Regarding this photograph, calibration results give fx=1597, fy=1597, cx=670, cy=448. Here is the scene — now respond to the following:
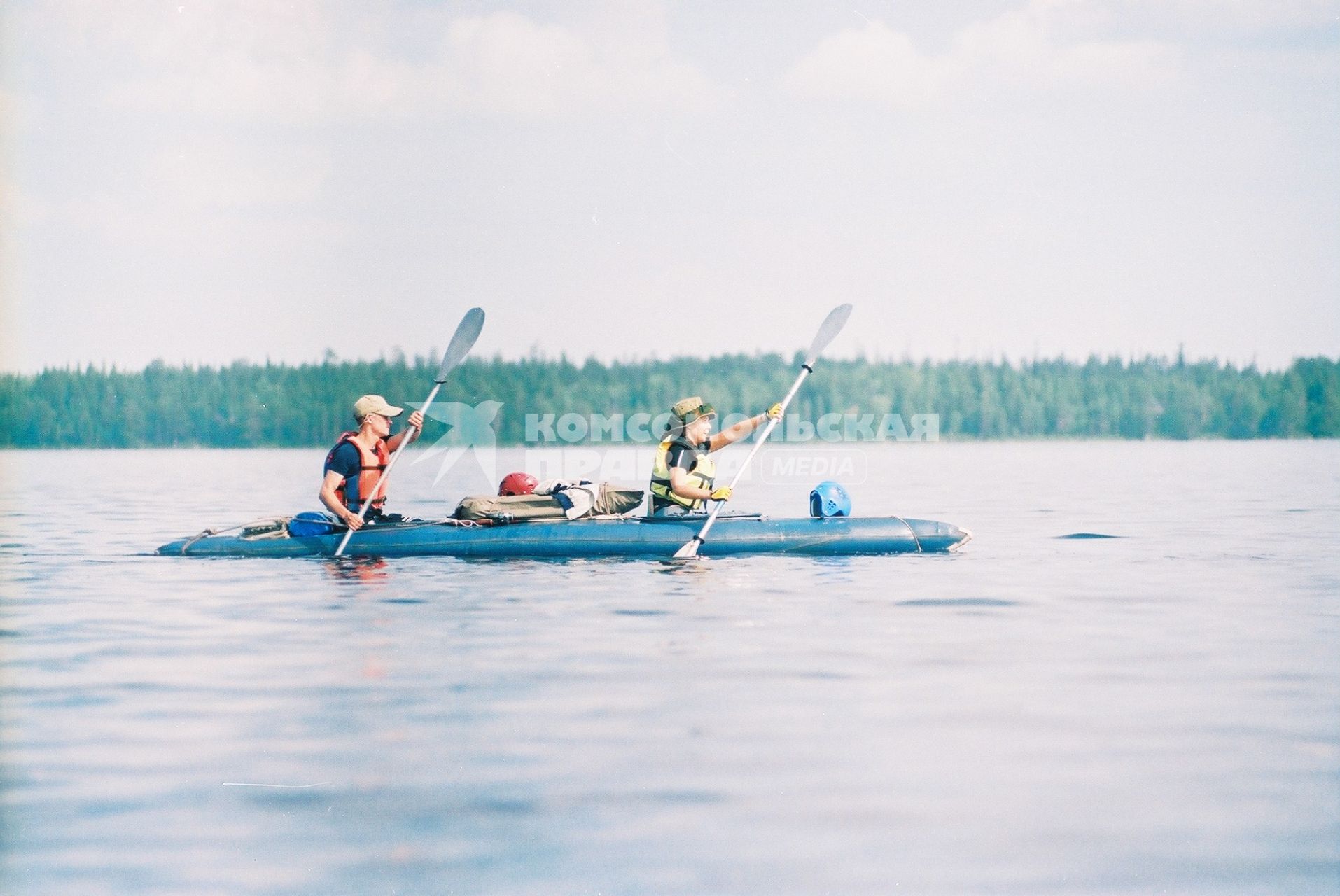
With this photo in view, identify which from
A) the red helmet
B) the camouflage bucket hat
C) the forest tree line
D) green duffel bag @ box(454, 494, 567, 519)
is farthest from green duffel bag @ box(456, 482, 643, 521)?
the forest tree line

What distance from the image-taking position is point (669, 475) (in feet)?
49.0

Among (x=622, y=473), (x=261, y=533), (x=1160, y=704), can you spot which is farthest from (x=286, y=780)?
(x=622, y=473)

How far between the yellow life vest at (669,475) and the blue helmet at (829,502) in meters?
1.08

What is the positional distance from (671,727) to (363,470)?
799 centimetres

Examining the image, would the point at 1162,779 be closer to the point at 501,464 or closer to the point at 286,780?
the point at 286,780

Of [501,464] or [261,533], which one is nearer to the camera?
[261,533]

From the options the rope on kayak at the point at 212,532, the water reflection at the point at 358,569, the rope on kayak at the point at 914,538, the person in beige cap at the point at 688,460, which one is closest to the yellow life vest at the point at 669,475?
the person in beige cap at the point at 688,460

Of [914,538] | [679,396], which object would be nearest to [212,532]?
[914,538]

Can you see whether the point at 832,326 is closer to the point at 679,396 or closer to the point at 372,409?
the point at 372,409

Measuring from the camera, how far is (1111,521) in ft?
72.0

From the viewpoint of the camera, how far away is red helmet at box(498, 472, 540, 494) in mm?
15609

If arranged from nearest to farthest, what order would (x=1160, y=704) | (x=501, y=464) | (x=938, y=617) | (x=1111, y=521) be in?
(x=1160, y=704), (x=938, y=617), (x=1111, y=521), (x=501, y=464)

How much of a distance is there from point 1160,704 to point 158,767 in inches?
188

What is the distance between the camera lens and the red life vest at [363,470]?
1480 centimetres
